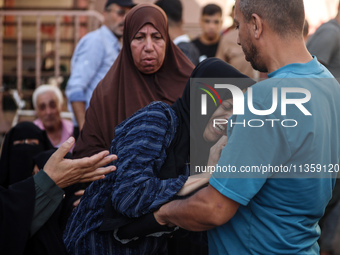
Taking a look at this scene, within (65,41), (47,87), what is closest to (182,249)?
(47,87)

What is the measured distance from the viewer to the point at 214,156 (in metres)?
1.99

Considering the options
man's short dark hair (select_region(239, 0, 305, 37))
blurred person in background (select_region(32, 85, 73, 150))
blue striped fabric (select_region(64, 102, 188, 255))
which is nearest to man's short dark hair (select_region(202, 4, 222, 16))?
blurred person in background (select_region(32, 85, 73, 150))

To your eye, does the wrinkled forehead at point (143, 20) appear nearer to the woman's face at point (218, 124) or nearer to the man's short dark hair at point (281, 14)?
the woman's face at point (218, 124)

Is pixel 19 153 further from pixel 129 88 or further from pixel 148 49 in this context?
pixel 148 49

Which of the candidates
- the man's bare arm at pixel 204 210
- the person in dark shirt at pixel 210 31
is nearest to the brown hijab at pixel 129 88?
the man's bare arm at pixel 204 210

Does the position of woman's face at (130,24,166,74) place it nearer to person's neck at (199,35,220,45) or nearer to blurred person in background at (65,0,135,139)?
blurred person in background at (65,0,135,139)

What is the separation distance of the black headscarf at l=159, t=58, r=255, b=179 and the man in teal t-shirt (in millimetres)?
295

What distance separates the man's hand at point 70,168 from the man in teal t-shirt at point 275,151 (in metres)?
0.44

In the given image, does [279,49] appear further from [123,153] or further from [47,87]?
[47,87]

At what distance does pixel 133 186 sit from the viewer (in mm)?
1889

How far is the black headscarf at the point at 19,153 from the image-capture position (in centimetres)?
364

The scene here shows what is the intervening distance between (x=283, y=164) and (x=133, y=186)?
0.59m

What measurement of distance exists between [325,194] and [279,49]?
528 millimetres

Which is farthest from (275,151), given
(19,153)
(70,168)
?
(19,153)
